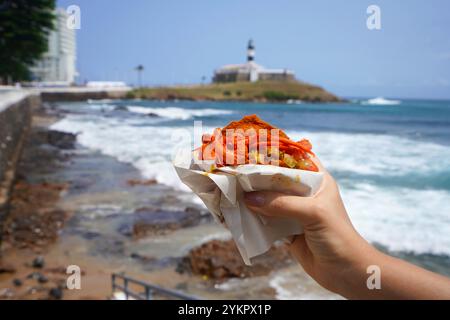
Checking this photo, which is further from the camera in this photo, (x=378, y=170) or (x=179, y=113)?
(x=179, y=113)

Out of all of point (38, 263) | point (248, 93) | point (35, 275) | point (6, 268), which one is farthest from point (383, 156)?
point (248, 93)

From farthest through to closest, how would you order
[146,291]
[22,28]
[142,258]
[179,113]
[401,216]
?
[179,113] < [22,28] < [401,216] < [142,258] < [146,291]

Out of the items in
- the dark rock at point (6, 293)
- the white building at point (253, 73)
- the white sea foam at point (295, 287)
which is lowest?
the white sea foam at point (295, 287)

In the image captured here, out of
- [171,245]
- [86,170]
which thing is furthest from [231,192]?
[86,170]

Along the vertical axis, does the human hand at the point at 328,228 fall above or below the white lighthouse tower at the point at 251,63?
below

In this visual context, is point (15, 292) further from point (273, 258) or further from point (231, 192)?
point (231, 192)

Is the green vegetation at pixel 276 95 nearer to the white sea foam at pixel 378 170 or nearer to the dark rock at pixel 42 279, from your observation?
the white sea foam at pixel 378 170

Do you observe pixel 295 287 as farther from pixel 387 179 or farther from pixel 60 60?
pixel 60 60

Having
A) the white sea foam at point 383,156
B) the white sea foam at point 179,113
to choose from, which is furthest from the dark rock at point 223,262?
the white sea foam at point 179,113
